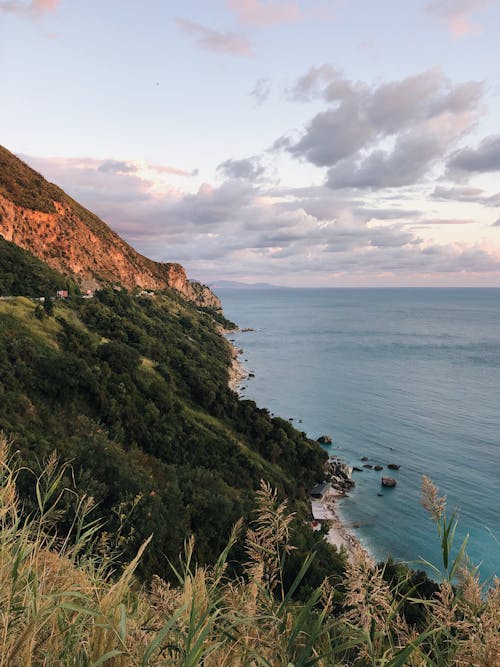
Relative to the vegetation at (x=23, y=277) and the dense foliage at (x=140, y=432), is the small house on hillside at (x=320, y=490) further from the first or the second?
the vegetation at (x=23, y=277)

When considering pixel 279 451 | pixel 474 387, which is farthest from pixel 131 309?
pixel 474 387

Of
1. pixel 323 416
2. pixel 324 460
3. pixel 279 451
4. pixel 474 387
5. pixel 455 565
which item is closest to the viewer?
pixel 455 565

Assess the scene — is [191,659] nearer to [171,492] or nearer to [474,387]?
[171,492]

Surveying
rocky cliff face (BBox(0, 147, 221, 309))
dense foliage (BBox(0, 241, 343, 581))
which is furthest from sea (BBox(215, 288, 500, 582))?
rocky cliff face (BBox(0, 147, 221, 309))

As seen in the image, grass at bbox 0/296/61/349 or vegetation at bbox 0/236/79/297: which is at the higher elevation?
vegetation at bbox 0/236/79/297

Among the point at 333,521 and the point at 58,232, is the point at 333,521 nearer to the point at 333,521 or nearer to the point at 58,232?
the point at 333,521

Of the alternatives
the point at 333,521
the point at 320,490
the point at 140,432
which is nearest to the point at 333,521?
the point at 333,521

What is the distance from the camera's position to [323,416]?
72188 mm

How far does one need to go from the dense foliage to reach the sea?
9.43m

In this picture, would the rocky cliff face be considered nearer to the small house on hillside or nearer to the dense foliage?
the dense foliage

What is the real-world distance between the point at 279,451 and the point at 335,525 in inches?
366

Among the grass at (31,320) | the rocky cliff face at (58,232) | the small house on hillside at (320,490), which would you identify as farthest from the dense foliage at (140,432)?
the rocky cliff face at (58,232)

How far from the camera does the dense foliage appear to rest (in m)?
19.8

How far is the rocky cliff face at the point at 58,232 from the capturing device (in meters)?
81.8
